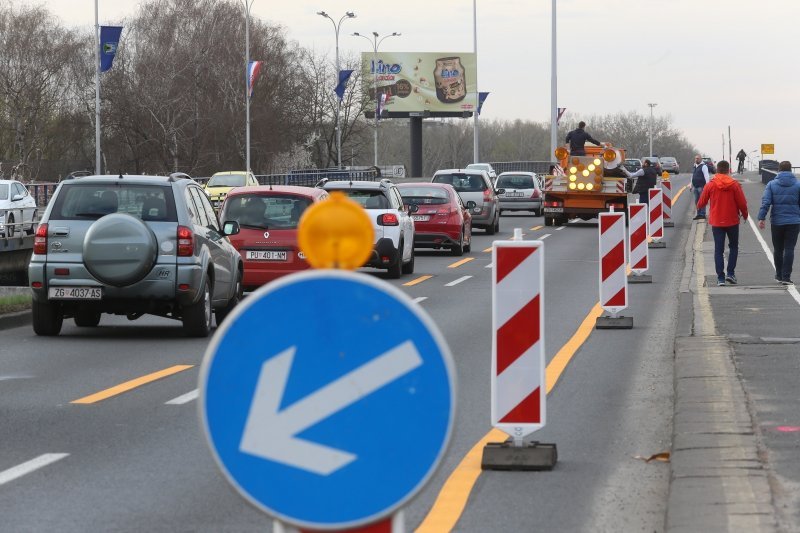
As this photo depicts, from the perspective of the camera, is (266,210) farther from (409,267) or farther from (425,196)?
(425,196)

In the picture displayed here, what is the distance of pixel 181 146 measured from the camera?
274 ft

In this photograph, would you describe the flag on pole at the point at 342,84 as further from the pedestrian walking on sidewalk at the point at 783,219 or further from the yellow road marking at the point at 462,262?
the pedestrian walking on sidewalk at the point at 783,219

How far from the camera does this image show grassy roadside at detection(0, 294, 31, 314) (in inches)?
688

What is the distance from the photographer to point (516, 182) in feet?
171

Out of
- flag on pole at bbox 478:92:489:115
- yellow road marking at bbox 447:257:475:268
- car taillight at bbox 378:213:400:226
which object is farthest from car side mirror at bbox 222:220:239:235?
flag on pole at bbox 478:92:489:115

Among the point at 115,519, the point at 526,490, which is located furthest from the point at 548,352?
the point at 115,519

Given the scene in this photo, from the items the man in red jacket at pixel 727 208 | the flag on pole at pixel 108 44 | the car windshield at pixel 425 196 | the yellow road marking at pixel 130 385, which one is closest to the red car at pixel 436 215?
the car windshield at pixel 425 196

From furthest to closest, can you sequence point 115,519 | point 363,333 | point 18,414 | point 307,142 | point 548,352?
point 307,142 → point 548,352 → point 18,414 → point 115,519 → point 363,333

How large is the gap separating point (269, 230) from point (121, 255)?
17.5ft

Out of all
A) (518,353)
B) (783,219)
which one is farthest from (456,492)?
(783,219)

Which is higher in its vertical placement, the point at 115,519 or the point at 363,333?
the point at 363,333

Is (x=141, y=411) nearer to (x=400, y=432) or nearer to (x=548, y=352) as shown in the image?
(x=548, y=352)

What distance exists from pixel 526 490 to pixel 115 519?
2.05m

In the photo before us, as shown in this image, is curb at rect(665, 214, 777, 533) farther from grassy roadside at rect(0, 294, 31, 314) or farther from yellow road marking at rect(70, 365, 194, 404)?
grassy roadside at rect(0, 294, 31, 314)
